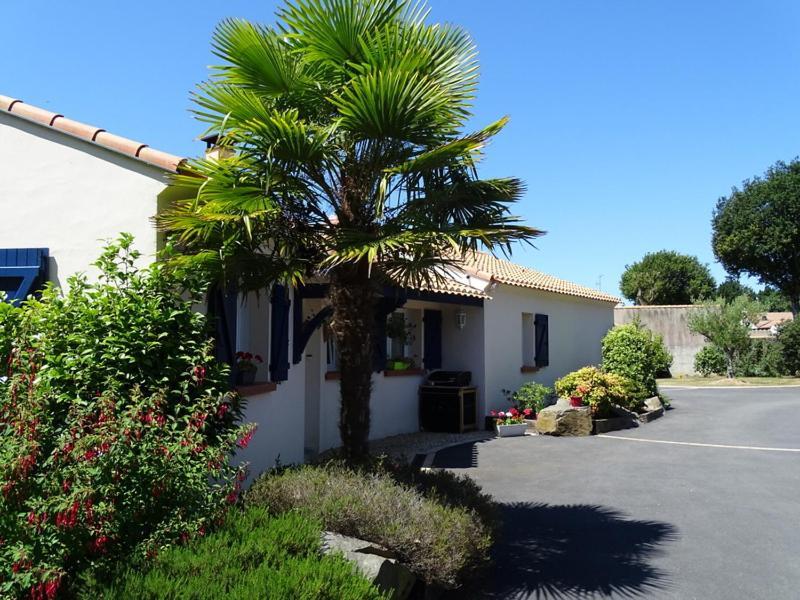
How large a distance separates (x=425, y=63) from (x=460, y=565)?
4086 millimetres

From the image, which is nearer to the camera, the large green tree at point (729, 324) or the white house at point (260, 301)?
the white house at point (260, 301)

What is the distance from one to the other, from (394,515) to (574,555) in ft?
6.47

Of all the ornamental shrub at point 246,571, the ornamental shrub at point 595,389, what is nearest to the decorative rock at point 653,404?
the ornamental shrub at point 595,389

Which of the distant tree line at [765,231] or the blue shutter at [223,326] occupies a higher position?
the distant tree line at [765,231]

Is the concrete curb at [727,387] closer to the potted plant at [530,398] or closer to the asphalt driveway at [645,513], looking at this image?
the asphalt driveway at [645,513]

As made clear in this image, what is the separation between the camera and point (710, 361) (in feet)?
96.2

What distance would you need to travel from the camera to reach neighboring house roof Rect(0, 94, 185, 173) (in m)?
6.08

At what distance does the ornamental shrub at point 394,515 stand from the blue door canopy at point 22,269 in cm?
314

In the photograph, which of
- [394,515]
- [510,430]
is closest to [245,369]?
[394,515]

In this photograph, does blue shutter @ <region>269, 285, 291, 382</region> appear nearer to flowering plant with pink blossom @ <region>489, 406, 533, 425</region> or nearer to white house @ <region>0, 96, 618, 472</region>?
white house @ <region>0, 96, 618, 472</region>

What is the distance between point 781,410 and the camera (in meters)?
16.2

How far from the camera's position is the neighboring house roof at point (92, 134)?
608 centimetres

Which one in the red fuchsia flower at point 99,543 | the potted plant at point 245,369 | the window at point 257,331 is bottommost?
the red fuchsia flower at point 99,543

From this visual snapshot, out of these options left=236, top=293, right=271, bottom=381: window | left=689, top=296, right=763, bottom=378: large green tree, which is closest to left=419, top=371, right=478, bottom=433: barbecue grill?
left=236, top=293, right=271, bottom=381: window
